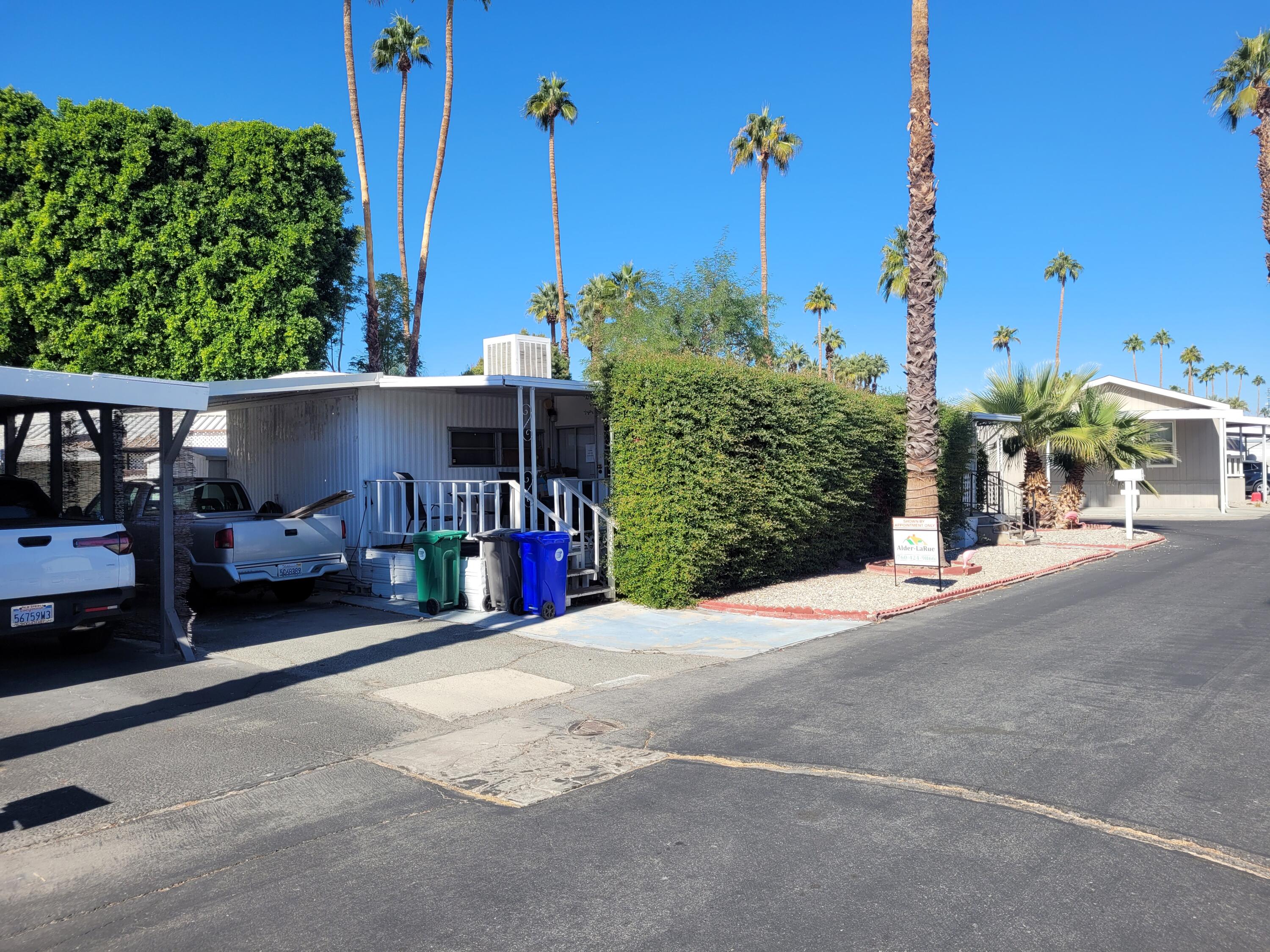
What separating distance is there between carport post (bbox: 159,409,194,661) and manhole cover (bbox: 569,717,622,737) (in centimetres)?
467

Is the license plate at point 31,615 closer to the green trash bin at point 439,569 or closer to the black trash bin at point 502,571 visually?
the green trash bin at point 439,569

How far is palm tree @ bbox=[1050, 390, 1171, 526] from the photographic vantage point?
22.5m

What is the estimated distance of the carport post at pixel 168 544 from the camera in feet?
30.1

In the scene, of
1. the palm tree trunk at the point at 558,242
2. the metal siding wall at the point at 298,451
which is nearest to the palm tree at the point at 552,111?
the palm tree trunk at the point at 558,242

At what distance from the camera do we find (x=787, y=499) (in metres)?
13.1

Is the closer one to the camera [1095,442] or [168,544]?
[168,544]

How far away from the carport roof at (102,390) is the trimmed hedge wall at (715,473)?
5.18 metres

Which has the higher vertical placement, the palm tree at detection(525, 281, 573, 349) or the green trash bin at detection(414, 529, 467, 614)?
the palm tree at detection(525, 281, 573, 349)

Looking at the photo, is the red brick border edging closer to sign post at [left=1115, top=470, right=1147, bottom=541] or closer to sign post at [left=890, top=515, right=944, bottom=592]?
sign post at [left=890, top=515, right=944, bottom=592]

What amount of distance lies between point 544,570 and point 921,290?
8.59 metres

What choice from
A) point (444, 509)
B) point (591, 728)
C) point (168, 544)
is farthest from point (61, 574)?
point (444, 509)

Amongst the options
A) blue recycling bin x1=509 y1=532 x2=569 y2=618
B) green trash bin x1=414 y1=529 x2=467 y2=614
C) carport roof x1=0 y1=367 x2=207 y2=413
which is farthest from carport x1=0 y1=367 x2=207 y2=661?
blue recycling bin x1=509 y1=532 x2=569 y2=618

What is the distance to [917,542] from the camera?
1309 centimetres

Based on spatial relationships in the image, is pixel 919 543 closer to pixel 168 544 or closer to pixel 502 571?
pixel 502 571
